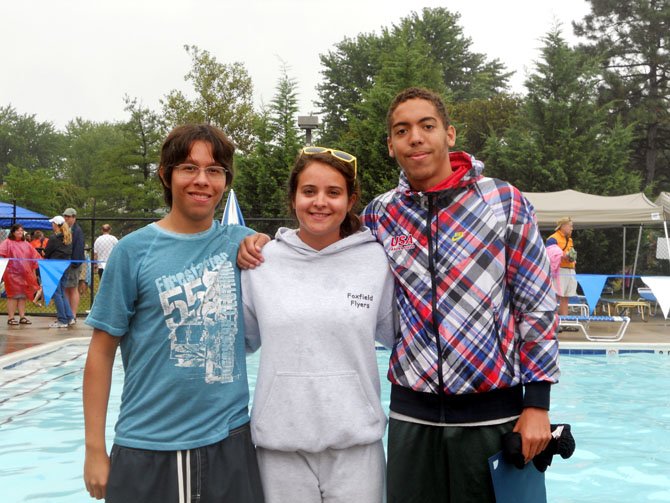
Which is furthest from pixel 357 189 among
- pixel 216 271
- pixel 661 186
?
pixel 661 186

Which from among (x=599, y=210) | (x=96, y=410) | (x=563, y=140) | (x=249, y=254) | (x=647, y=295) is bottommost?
(x=647, y=295)

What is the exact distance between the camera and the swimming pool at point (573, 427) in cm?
505

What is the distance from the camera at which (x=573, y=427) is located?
6.73 meters

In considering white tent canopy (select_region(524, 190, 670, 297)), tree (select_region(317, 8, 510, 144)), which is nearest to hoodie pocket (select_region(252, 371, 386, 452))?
white tent canopy (select_region(524, 190, 670, 297))

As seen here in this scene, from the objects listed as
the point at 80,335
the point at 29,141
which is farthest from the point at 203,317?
the point at 29,141

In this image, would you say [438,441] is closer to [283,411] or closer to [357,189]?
[283,411]

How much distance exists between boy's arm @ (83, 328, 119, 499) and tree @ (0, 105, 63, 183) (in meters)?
68.9

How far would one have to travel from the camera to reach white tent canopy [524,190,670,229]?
13391mm

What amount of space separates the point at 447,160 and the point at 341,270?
22.6 inches

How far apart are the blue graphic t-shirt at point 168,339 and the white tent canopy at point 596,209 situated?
12.2 metres

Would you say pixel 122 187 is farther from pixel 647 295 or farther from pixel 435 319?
pixel 435 319

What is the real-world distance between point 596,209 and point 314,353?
41.9ft

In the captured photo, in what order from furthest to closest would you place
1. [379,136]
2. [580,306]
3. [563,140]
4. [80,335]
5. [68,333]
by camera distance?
[563,140] → [379,136] → [580,306] → [68,333] → [80,335]

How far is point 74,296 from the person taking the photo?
12.1m
